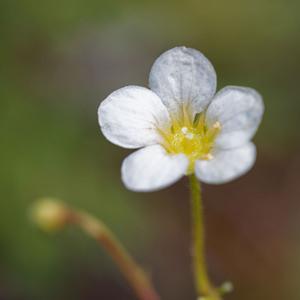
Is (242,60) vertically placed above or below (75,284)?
above

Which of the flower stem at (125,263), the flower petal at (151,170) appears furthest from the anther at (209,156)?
the flower stem at (125,263)

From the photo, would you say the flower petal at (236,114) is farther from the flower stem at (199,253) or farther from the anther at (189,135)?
the flower stem at (199,253)

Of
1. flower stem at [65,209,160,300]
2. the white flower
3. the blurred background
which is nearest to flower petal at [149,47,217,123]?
the white flower

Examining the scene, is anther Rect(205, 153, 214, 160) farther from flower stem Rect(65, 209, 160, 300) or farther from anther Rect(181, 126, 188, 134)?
flower stem Rect(65, 209, 160, 300)

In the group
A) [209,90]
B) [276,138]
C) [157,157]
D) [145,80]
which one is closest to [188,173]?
[157,157]

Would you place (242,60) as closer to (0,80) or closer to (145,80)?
(145,80)

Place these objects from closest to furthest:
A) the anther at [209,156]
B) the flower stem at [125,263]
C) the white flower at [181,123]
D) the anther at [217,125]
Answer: the white flower at [181,123] → the anther at [209,156] → the anther at [217,125] → the flower stem at [125,263]
